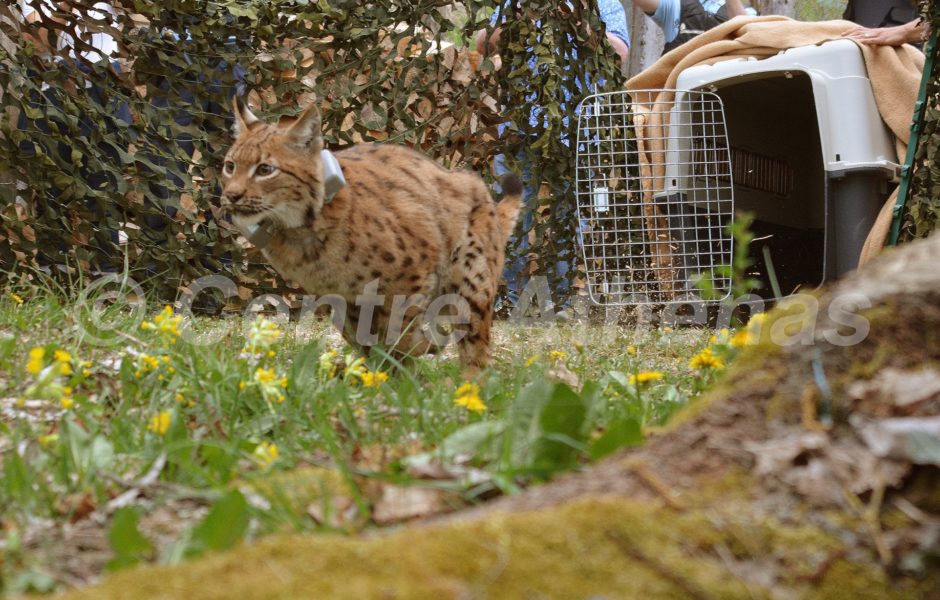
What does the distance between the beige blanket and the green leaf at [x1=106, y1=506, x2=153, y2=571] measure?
213 inches

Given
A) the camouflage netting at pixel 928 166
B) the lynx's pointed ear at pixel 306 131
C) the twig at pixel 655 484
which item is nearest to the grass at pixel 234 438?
the twig at pixel 655 484

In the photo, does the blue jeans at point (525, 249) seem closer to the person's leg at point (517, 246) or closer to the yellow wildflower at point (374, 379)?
the person's leg at point (517, 246)

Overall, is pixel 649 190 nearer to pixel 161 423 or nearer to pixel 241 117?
pixel 241 117

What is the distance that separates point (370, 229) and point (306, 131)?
58 centimetres

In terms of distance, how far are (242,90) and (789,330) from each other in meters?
5.48

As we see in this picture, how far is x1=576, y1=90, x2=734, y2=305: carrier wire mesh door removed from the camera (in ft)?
24.2

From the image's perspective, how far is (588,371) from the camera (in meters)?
4.91

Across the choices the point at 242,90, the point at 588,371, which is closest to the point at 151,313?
the point at 242,90

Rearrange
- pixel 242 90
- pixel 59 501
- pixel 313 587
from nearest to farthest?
pixel 313 587
pixel 59 501
pixel 242 90

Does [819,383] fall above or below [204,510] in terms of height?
above

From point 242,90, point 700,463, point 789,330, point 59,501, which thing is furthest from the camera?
point 242,90

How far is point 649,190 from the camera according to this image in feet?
24.9

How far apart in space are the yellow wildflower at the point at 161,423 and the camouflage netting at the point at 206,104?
3.01 m

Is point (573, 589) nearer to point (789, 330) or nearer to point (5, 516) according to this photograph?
point (789, 330)
